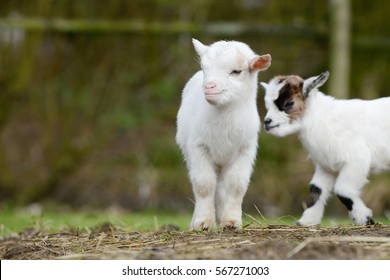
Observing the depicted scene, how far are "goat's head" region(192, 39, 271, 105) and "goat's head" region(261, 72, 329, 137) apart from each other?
85 cm

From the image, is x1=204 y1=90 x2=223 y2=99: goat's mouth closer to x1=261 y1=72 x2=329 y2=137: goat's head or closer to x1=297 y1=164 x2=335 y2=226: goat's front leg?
x1=261 y1=72 x2=329 y2=137: goat's head

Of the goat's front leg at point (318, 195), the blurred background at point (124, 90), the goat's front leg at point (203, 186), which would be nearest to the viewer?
the goat's front leg at point (203, 186)

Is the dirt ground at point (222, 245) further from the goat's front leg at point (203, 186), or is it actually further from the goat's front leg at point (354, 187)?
the goat's front leg at point (354, 187)

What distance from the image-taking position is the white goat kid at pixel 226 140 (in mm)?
6586

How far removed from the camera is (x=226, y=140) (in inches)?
268

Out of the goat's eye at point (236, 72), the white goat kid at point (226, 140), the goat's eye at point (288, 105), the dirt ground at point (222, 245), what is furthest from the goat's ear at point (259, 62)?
the dirt ground at point (222, 245)

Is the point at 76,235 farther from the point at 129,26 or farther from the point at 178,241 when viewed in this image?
the point at 129,26

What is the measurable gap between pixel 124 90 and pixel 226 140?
7.98m

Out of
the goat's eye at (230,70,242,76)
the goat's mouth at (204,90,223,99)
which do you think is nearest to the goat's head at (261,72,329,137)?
the goat's eye at (230,70,242,76)

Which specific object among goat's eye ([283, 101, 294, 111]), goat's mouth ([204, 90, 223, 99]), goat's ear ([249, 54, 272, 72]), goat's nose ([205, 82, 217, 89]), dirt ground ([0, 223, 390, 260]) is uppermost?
goat's ear ([249, 54, 272, 72])

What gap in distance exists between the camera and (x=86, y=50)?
14.6m

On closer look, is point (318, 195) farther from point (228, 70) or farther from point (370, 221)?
point (228, 70)

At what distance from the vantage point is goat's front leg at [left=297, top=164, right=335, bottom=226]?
294 inches

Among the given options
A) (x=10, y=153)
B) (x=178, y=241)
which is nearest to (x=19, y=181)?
(x=10, y=153)
